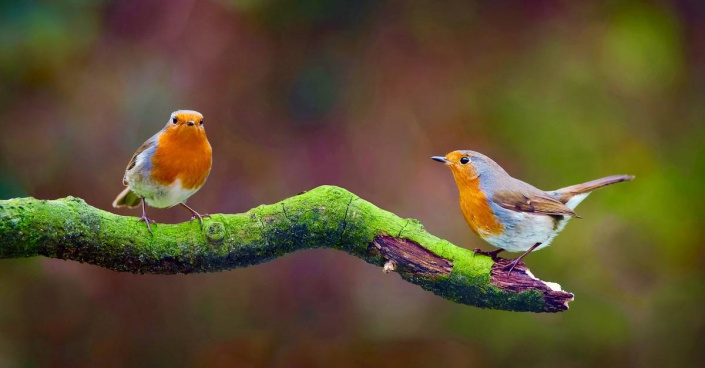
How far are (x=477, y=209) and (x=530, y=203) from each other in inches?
8.3

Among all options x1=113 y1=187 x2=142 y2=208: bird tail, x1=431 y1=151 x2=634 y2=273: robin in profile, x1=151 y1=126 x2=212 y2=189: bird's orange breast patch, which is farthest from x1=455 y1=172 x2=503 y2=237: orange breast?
x1=113 y1=187 x2=142 y2=208: bird tail

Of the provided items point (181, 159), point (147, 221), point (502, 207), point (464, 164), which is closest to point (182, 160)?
point (181, 159)

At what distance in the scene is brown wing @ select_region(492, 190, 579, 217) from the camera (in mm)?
2682

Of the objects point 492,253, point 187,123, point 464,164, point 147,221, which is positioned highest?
point 464,164

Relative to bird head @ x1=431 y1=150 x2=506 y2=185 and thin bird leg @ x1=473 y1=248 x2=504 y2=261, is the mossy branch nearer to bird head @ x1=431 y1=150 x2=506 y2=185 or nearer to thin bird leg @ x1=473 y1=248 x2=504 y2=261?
thin bird leg @ x1=473 y1=248 x2=504 y2=261

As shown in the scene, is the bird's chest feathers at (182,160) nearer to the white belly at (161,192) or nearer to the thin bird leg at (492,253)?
the white belly at (161,192)

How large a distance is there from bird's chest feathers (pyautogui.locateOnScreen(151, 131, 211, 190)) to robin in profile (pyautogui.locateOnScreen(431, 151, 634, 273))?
33.9 inches

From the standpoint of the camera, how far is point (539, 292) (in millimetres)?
2355

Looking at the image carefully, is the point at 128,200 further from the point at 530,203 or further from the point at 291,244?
the point at 530,203

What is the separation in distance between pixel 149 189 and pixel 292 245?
0.58 meters

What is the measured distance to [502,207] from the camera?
266cm

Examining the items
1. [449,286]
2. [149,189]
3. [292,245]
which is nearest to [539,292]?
[449,286]

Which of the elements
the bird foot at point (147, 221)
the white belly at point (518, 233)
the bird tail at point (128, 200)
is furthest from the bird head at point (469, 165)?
the bird tail at point (128, 200)

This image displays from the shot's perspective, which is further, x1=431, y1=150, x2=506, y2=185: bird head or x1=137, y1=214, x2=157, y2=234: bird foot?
x1=431, y1=150, x2=506, y2=185: bird head
